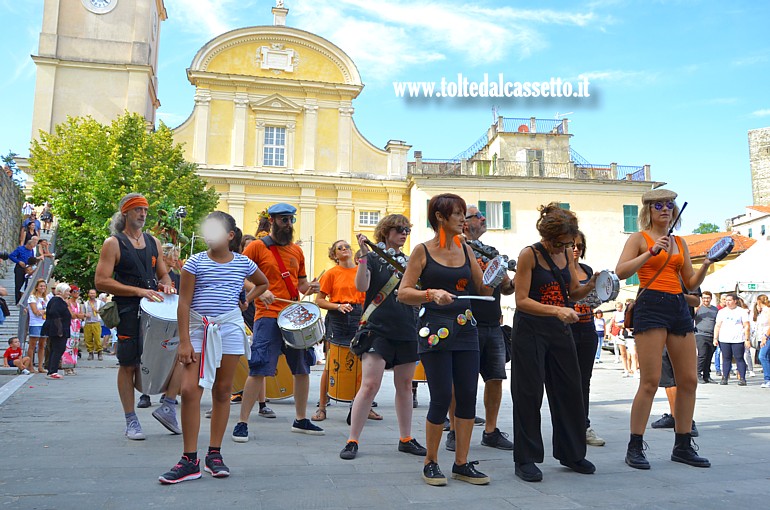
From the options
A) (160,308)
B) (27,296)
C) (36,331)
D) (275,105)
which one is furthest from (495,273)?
(275,105)

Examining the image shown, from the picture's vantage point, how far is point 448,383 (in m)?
4.55

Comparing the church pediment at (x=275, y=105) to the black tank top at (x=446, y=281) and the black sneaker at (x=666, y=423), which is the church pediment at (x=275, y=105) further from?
the black tank top at (x=446, y=281)

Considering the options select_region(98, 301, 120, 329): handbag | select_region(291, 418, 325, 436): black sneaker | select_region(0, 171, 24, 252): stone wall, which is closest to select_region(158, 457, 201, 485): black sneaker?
select_region(98, 301, 120, 329): handbag

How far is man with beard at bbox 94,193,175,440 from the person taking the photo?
18.8 ft

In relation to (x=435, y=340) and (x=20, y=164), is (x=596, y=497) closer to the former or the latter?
(x=435, y=340)

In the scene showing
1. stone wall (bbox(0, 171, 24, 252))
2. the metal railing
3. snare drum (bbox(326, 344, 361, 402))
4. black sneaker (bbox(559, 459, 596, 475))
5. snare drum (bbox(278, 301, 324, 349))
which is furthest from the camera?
stone wall (bbox(0, 171, 24, 252))

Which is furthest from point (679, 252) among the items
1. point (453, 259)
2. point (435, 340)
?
point (435, 340)

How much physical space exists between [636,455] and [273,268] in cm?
354

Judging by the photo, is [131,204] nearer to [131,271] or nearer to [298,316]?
[131,271]

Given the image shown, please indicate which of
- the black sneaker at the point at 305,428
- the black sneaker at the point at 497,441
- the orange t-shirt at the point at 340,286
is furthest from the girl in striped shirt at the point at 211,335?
the orange t-shirt at the point at 340,286

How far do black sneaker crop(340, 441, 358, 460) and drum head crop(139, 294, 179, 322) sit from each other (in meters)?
1.86

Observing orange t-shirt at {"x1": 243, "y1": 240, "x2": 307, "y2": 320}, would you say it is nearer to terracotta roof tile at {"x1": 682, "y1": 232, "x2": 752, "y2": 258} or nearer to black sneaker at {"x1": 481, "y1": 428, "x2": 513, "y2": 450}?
black sneaker at {"x1": 481, "y1": 428, "x2": 513, "y2": 450}

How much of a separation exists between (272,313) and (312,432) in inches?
48.6

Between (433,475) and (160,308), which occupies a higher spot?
(160,308)
